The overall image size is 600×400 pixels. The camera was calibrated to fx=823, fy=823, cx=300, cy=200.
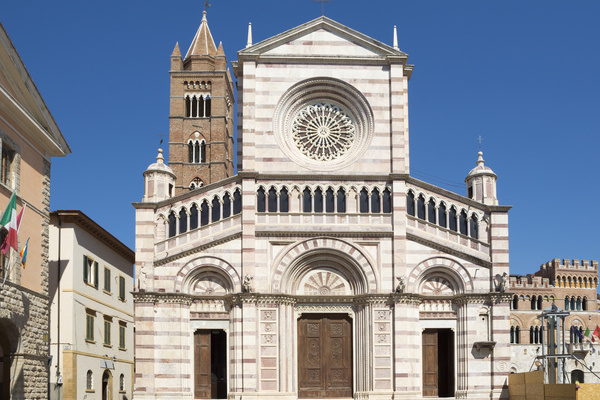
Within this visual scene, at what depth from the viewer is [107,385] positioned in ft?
147

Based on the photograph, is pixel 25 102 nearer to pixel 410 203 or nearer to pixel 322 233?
pixel 322 233

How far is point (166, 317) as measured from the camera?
36594mm

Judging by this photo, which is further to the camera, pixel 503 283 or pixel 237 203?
pixel 237 203

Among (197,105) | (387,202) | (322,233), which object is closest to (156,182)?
(322,233)

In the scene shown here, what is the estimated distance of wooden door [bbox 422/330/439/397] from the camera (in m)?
37.8

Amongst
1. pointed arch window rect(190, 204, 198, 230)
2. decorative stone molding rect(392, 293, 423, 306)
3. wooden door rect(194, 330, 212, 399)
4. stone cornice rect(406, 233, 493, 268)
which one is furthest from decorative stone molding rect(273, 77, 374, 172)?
wooden door rect(194, 330, 212, 399)

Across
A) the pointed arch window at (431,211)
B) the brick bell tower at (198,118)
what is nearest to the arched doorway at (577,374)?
the brick bell tower at (198,118)

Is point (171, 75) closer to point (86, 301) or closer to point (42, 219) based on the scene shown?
point (86, 301)

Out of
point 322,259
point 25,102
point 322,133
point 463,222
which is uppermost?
point 322,133

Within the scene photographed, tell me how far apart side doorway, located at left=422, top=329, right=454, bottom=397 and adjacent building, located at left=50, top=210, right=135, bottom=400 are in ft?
53.6

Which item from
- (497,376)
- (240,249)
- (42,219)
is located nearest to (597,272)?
(497,376)

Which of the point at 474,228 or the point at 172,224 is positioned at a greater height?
the point at 172,224

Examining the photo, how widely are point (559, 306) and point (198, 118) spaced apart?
40.6 m

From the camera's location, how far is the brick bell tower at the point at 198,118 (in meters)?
77.0
